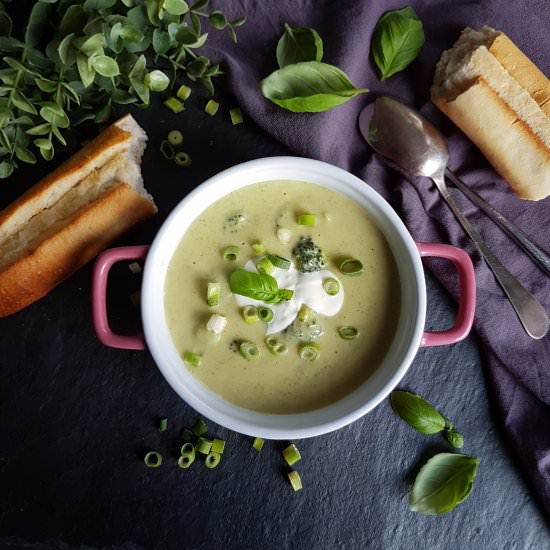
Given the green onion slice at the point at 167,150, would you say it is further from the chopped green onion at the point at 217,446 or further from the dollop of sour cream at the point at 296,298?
the chopped green onion at the point at 217,446

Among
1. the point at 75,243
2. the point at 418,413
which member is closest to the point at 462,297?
the point at 418,413

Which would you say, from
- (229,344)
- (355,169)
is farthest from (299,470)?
(355,169)

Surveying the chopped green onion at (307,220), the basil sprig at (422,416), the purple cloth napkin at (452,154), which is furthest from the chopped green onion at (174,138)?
the basil sprig at (422,416)

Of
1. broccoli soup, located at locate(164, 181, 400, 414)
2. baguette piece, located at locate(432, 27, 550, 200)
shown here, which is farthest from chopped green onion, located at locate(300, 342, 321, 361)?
baguette piece, located at locate(432, 27, 550, 200)

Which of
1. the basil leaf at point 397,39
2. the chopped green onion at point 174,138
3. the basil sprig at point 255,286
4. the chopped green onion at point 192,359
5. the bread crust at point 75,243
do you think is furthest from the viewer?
the chopped green onion at point 174,138

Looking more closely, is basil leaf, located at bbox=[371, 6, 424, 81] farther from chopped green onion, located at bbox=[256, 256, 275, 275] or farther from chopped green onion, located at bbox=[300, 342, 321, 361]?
chopped green onion, located at bbox=[300, 342, 321, 361]

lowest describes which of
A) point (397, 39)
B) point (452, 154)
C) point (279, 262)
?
point (279, 262)

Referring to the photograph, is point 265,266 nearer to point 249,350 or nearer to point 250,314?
point 250,314
